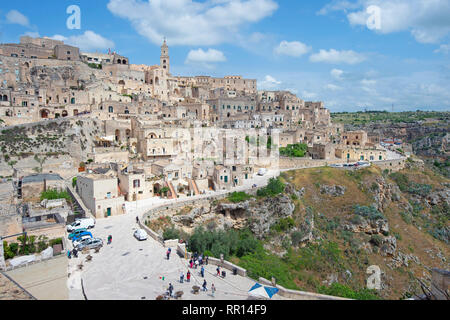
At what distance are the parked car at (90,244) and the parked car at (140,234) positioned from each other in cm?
231

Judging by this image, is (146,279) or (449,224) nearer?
(146,279)

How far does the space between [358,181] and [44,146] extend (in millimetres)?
38705

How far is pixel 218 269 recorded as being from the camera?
16.6 meters

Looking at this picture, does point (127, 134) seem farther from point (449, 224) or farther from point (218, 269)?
point (449, 224)

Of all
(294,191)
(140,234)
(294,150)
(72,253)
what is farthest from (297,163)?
(72,253)

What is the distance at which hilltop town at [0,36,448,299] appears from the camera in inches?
1018

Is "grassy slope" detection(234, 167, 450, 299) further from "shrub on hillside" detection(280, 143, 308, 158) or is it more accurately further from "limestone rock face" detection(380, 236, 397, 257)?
"shrub on hillside" detection(280, 143, 308, 158)

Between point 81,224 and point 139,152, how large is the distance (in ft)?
59.4

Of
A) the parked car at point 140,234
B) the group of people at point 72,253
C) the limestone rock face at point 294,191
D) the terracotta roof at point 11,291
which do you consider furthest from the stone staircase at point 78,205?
the limestone rock face at point 294,191

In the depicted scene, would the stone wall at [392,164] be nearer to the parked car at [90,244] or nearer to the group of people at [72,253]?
the parked car at [90,244]

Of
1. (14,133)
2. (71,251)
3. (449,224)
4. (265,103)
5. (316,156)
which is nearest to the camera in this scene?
(71,251)

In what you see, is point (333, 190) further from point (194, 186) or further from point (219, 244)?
point (219, 244)
